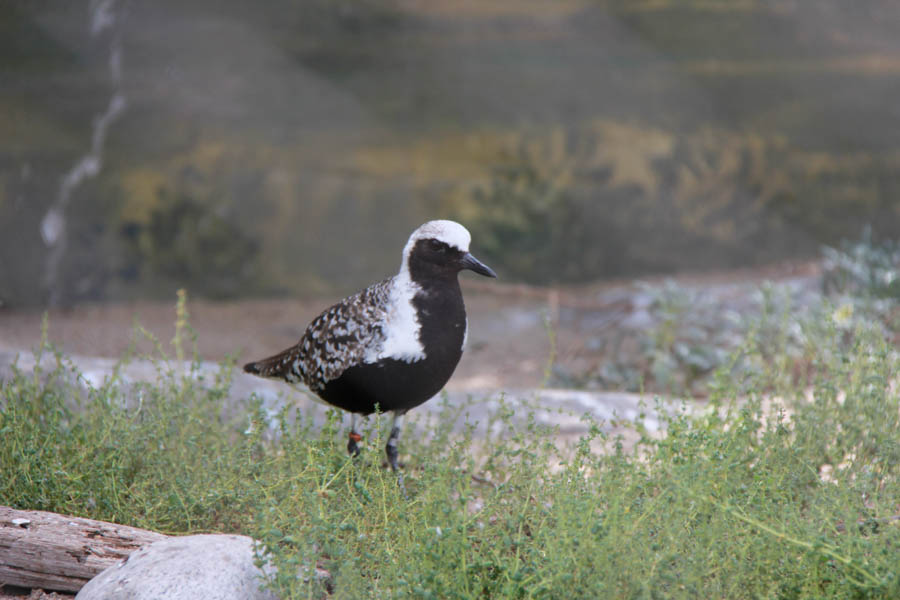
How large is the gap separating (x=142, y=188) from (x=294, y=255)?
1180 mm

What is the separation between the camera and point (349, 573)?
7.55 feet

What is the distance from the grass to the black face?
546mm

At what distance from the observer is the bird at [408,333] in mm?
3021

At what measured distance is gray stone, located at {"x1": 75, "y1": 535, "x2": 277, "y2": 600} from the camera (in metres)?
2.48

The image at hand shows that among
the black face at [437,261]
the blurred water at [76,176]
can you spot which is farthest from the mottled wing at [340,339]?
the blurred water at [76,176]

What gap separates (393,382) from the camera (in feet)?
9.99

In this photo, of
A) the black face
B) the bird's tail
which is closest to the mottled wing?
the bird's tail

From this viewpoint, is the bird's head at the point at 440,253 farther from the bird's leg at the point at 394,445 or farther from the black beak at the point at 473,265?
the bird's leg at the point at 394,445

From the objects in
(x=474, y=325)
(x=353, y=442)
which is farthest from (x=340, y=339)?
(x=474, y=325)

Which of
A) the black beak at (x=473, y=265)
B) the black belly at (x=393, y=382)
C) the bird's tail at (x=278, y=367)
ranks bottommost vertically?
the black belly at (x=393, y=382)

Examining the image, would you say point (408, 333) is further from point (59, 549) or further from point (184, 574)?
point (59, 549)

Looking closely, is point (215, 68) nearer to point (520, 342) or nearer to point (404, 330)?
point (520, 342)

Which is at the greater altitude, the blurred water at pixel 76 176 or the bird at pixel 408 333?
the blurred water at pixel 76 176

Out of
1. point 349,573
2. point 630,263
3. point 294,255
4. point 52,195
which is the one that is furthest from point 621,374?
point 52,195
